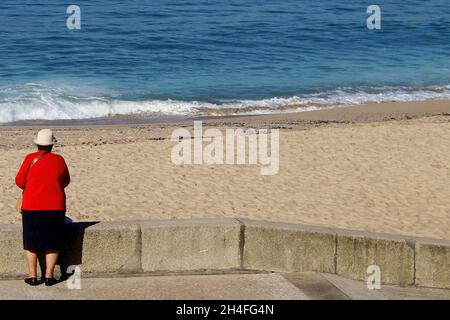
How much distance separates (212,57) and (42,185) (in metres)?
23.1

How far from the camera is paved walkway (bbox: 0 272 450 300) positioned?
774 centimetres

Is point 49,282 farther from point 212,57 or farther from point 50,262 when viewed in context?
point 212,57

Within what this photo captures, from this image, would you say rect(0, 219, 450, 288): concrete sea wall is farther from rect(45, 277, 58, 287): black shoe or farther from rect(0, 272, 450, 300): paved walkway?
rect(45, 277, 58, 287): black shoe

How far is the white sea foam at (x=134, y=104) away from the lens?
22.3m

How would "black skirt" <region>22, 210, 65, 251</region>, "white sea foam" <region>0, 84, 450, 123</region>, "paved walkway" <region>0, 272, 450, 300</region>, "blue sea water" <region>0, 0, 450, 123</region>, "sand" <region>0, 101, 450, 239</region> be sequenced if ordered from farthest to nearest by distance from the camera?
"blue sea water" <region>0, 0, 450, 123</region> < "white sea foam" <region>0, 84, 450, 123</region> < "sand" <region>0, 101, 450, 239</region> < "black skirt" <region>22, 210, 65, 251</region> < "paved walkway" <region>0, 272, 450, 300</region>

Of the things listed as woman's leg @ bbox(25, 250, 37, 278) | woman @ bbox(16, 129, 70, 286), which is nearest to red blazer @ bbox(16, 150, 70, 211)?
woman @ bbox(16, 129, 70, 286)

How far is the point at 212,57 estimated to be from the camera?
30.8m

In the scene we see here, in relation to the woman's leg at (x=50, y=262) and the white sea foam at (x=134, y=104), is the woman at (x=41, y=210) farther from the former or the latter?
the white sea foam at (x=134, y=104)

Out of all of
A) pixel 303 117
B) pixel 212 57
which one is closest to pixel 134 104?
pixel 303 117

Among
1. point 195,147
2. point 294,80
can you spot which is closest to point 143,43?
point 294,80

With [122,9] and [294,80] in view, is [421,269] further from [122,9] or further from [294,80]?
[122,9]

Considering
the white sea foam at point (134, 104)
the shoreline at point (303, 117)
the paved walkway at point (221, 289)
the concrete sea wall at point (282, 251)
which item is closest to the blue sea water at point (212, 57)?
the white sea foam at point (134, 104)

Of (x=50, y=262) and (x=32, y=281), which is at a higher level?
(x=50, y=262)
